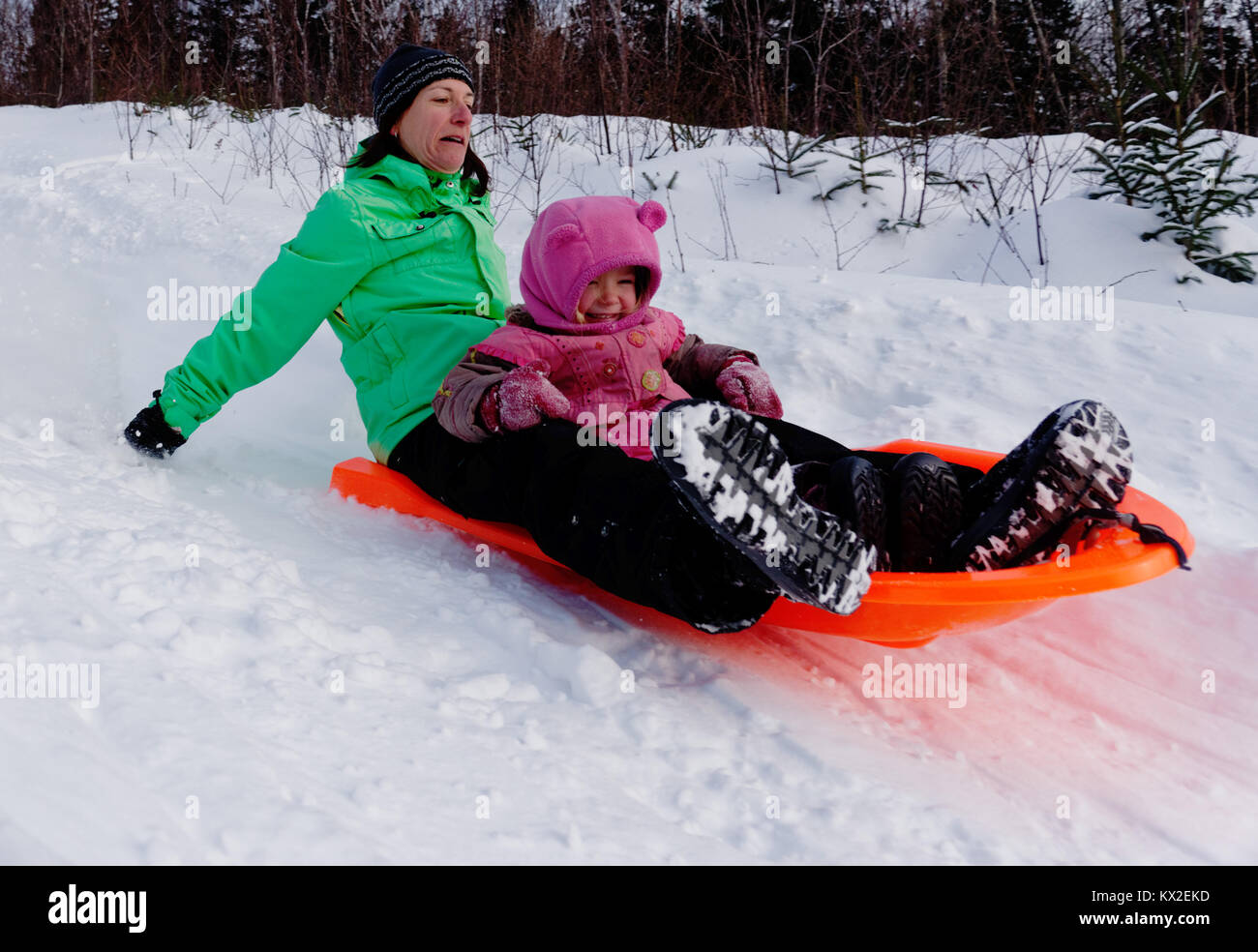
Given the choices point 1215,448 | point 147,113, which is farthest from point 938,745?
point 147,113

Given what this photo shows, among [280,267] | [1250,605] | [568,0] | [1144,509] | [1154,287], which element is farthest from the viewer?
[568,0]

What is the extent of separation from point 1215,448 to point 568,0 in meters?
5.66

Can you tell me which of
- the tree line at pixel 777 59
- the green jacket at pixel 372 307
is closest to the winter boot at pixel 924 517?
the green jacket at pixel 372 307

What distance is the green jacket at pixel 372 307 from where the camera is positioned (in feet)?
6.78

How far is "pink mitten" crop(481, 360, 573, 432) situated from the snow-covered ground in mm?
292

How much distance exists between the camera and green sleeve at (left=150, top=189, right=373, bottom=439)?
208 centimetres

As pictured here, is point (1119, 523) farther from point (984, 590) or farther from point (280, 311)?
point (280, 311)

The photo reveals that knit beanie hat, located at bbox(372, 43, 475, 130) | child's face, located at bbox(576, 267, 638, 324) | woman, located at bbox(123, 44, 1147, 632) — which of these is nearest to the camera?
woman, located at bbox(123, 44, 1147, 632)

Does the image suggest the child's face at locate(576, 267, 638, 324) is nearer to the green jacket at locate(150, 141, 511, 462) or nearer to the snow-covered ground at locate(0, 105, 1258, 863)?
the green jacket at locate(150, 141, 511, 462)

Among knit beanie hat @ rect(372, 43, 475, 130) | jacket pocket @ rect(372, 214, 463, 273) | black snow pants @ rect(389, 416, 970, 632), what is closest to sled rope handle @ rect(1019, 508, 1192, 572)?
black snow pants @ rect(389, 416, 970, 632)

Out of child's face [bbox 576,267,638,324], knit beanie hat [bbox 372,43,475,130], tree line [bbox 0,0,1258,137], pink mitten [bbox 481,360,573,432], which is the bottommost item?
Result: pink mitten [bbox 481,360,573,432]

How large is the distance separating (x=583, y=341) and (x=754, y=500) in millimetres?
716
